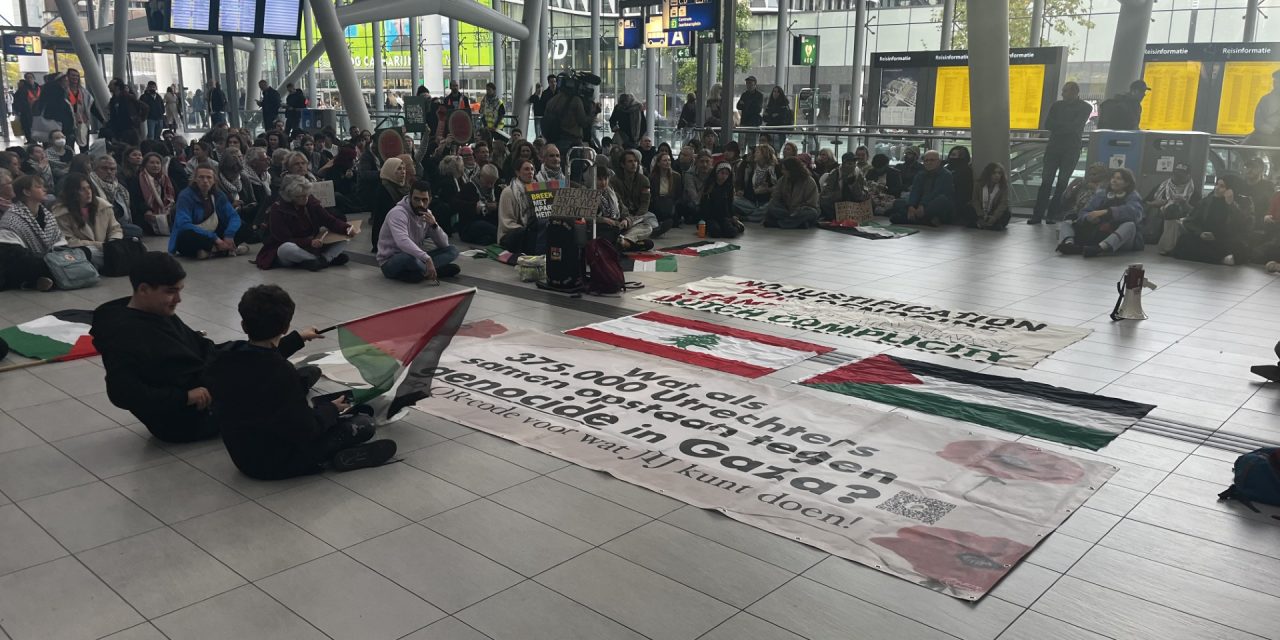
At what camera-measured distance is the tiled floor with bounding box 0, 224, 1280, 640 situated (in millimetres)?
3766

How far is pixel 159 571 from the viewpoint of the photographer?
4.12 m

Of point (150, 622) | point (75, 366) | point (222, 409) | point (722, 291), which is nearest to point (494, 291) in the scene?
point (722, 291)

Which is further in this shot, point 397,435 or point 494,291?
point 494,291

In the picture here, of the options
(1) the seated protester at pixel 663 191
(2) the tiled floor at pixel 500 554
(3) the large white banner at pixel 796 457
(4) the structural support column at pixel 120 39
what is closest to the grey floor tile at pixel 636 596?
(2) the tiled floor at pixel 500 554

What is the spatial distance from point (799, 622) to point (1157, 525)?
2078 mm

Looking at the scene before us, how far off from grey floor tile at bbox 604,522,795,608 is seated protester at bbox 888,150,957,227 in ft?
38.6

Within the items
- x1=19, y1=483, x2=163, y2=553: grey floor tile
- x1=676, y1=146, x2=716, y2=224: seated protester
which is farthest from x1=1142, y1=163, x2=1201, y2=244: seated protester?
x1=19, y1=483, x2=163, y2=553: grey floor tile

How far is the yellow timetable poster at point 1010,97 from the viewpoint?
1841 centimetres

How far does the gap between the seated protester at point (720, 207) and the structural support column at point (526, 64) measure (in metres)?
10.9

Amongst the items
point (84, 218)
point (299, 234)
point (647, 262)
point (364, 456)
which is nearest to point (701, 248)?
point (647, 262)

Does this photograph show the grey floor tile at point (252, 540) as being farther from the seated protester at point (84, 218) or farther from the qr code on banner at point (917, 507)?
the seated protester at point (84, 218)

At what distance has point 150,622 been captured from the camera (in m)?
3.72

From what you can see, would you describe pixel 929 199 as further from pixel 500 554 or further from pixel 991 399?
pixel 500 554

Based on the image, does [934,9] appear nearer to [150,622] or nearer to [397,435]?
[397,435]
